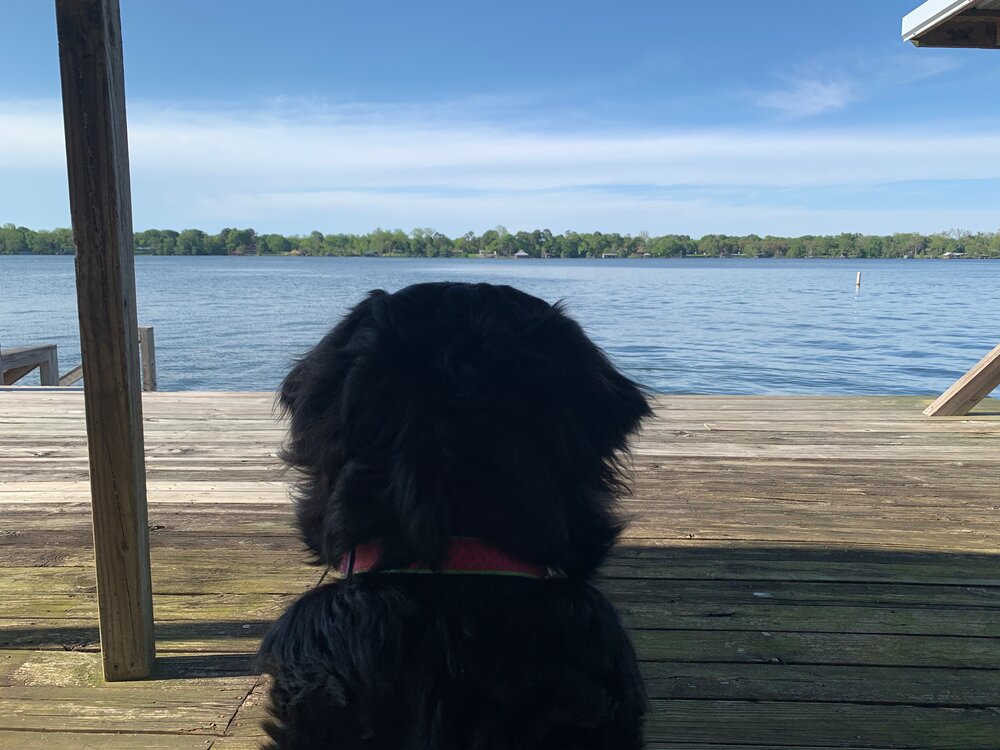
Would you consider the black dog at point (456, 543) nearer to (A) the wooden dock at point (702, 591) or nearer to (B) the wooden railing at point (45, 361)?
(A) the wooden dock at point (702, 591)

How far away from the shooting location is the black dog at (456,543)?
121cm

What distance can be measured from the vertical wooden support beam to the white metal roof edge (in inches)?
162

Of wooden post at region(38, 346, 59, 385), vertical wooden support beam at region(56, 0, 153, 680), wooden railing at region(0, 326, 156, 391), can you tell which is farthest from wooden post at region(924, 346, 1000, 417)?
wooden post at region(38, 346, 59, 385)

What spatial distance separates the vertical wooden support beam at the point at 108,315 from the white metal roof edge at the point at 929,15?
13.5ft

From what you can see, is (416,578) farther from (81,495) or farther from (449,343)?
(81,495)

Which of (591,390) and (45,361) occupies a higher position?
(591,390)

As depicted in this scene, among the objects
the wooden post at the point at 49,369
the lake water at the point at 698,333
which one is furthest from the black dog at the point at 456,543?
the wooden post at the point at 49,369

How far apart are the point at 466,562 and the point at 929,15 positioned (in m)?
4.52

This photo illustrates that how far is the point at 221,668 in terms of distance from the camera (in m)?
2.33

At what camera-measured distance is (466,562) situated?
1.28 m

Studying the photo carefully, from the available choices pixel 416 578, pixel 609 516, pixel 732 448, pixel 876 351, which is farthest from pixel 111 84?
pixel 876 351

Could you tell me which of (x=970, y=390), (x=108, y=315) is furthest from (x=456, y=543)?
(x=970, y=390)

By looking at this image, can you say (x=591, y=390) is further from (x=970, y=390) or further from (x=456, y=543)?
(x=970, y=390)

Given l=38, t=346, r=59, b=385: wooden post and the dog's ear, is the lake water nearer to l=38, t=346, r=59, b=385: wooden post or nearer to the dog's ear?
the dog's ear
